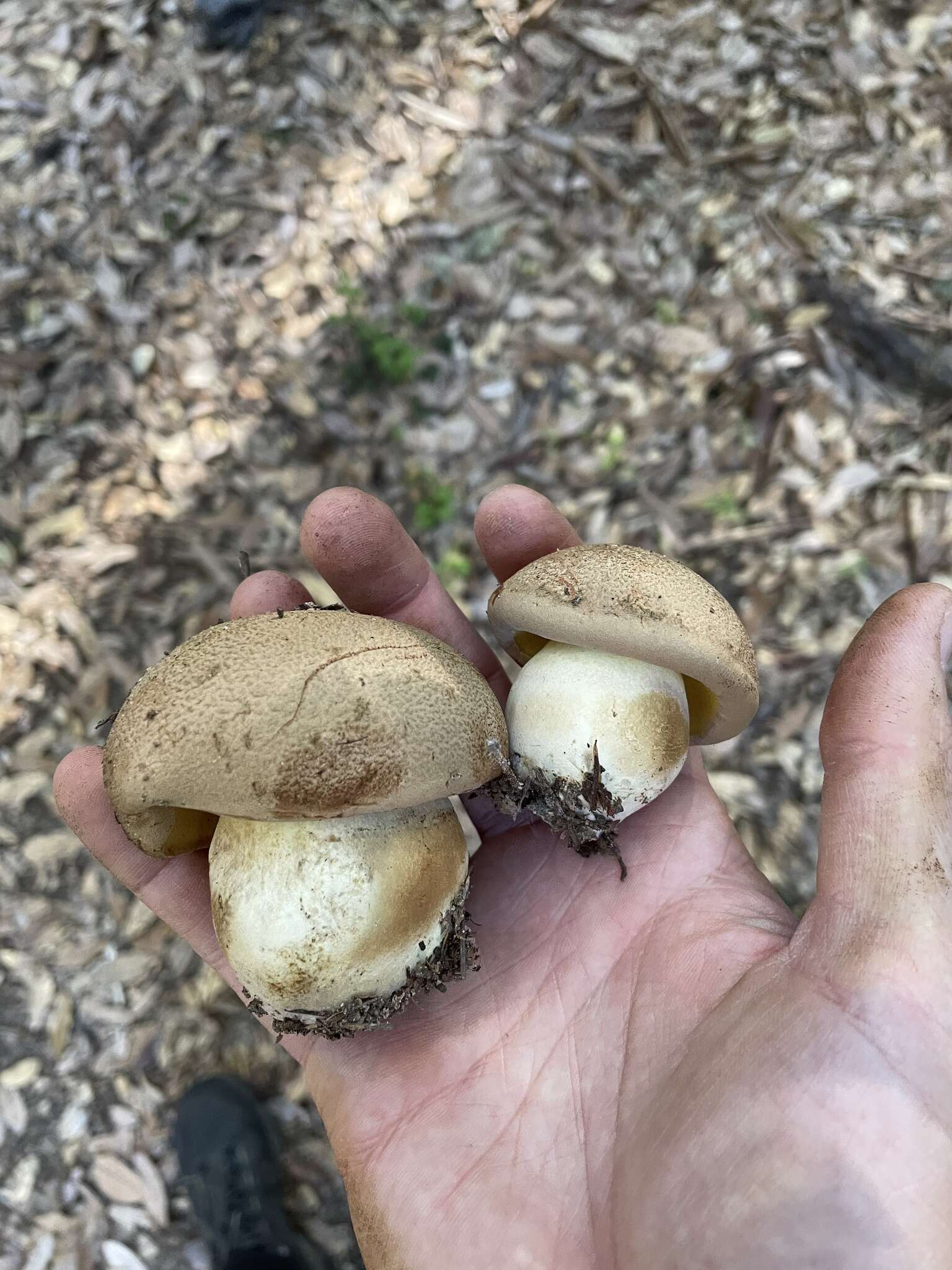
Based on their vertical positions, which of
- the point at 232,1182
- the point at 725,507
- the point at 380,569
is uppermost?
the point at 380,569

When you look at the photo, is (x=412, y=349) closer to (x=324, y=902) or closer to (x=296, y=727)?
(x=296, y=727)

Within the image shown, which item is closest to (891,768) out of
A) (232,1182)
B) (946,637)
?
(946,637)

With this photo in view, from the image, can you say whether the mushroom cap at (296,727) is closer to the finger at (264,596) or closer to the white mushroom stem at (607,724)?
the white mushroom stem at (607,724)

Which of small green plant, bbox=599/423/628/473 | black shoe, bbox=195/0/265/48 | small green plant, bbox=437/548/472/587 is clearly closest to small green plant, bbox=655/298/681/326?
small green plant, bbox=599/423/628/473

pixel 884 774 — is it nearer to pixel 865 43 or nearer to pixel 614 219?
pixel 614 219

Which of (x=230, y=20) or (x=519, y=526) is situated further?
(x=230, y=20)

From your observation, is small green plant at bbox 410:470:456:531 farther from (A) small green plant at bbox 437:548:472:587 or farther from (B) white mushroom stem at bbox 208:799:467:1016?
(B) white mushroom stem at bbox 208:799:467:1016

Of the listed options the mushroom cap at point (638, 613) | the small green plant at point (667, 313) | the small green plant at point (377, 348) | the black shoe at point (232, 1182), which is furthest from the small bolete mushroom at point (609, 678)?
the small green plant at point (667, 313)

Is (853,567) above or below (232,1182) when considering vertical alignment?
above
